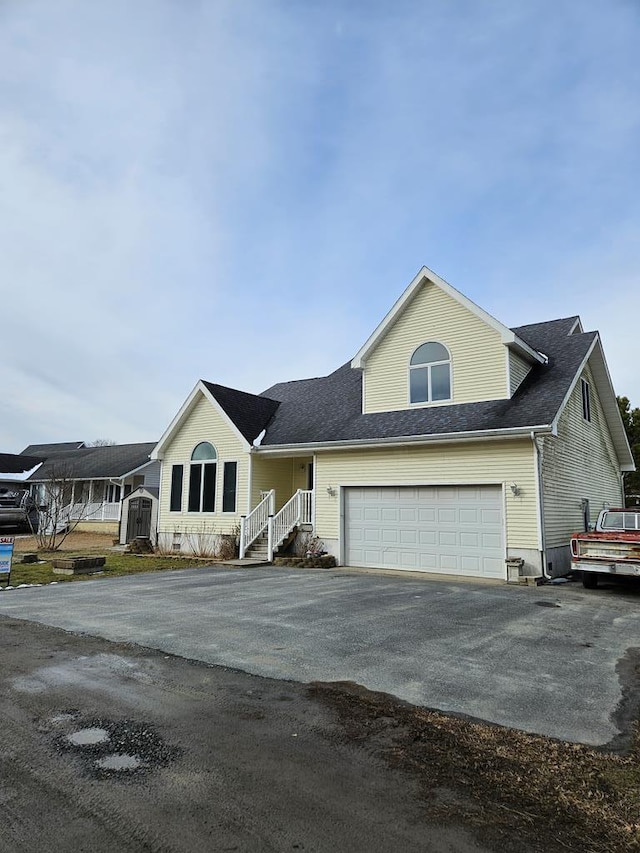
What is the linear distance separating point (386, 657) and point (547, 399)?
962 centimetres

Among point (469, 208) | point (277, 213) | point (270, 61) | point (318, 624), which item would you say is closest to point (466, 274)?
point (469, 208)

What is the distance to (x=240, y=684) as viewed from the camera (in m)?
5.16

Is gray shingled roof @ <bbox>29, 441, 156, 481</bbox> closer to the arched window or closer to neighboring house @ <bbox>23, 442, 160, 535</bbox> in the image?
neighboring house @ <bbox>23, 442, 160, 535</bbox>

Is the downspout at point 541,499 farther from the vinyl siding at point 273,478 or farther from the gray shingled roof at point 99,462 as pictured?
the gray shingled roof at point 99,462

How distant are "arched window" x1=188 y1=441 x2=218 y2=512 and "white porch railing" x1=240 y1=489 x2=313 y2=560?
2.26m

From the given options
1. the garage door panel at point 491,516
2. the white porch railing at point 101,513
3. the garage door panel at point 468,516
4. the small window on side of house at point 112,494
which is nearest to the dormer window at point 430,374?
the garage door panel at point 468,516

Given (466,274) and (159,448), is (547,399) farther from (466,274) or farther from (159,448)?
(159,448)

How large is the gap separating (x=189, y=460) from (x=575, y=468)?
13427mm

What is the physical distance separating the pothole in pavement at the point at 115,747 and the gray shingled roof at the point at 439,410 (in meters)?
11.1

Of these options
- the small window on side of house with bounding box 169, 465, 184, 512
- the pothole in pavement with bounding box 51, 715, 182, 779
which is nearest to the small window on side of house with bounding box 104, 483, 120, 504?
the small window on side of house with bounding box 169, 465, 184, 512

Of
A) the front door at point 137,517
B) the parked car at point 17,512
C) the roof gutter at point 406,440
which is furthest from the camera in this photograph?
the parked car at point 17,512

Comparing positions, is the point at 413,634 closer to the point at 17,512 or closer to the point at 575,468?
the point at 575,468

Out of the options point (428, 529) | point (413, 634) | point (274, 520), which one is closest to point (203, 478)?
point (274, 520)

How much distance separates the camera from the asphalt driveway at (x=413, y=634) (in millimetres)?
4941
